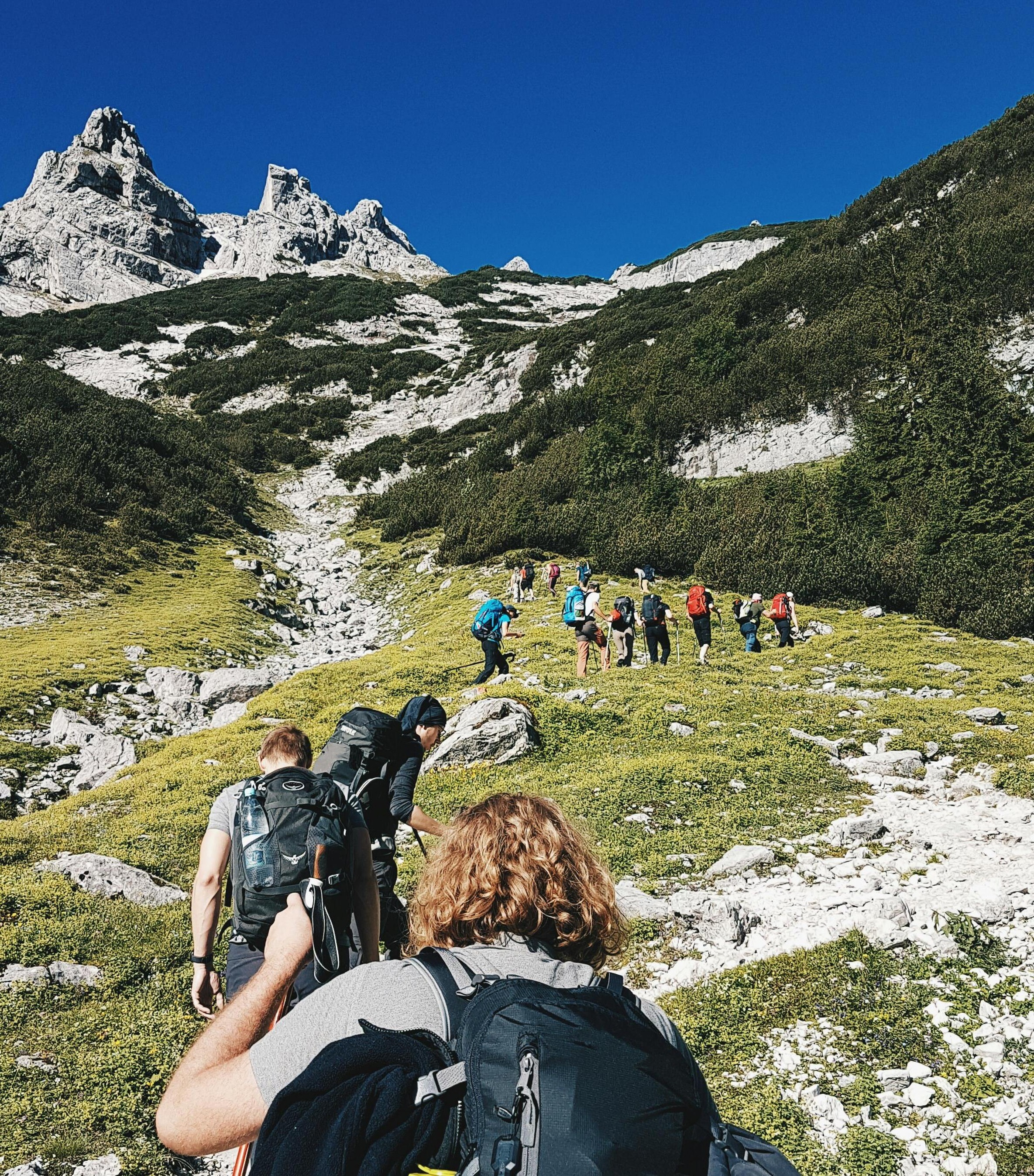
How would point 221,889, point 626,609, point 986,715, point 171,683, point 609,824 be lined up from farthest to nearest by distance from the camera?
point 626,609 < point 171,683 < point 986,715 < point 609,824 < point 221,889

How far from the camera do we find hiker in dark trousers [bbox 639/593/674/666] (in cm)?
1457

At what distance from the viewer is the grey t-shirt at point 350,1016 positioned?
158 cm

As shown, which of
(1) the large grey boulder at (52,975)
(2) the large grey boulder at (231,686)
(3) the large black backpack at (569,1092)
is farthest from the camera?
(2) the large grey boulder at (231,686)

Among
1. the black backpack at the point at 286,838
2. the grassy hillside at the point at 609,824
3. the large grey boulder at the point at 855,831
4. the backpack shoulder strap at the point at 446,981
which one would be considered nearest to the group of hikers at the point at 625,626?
the grassy hillside at the point at 609,824

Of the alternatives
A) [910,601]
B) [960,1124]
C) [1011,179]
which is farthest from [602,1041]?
[1011,179]

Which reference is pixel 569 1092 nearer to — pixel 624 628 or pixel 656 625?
pixel 656 625

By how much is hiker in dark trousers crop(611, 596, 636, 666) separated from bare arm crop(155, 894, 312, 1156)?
44.3 feet

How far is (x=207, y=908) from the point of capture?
150 inches

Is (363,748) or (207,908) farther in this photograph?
(363,748)

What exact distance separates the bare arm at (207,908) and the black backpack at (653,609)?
37.9 feet

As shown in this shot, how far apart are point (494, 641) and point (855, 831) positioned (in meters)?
7.58

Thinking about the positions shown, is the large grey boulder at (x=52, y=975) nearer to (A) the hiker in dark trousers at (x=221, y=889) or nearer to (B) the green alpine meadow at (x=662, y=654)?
(B) the green alpine meadow at (x=662, y=654)

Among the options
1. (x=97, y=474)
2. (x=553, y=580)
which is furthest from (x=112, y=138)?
(x=553, y=580)

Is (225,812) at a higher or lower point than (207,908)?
higher
